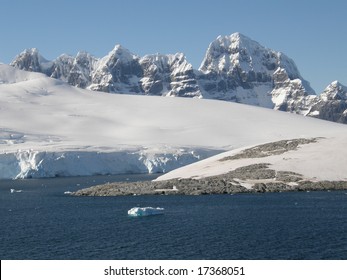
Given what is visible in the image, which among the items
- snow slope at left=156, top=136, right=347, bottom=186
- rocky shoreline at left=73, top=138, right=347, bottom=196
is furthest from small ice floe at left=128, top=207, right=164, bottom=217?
snow slope at left=156, top=136, right=347, bottom=186

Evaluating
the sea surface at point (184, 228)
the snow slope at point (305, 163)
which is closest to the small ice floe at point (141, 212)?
the sea surface at point (184, 228)

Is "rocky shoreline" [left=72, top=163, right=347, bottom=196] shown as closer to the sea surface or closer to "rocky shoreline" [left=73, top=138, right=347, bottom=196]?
"rocky shoreline" [left=73, top=138, right=347, bottom=196]

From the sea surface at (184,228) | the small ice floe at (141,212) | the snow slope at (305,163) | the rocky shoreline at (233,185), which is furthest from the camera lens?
the snow slope at (305,163)

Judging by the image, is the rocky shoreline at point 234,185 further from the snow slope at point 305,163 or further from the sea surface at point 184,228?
the sea surface at point 184,228

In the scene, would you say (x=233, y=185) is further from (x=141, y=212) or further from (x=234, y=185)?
(x=141, y=212)
